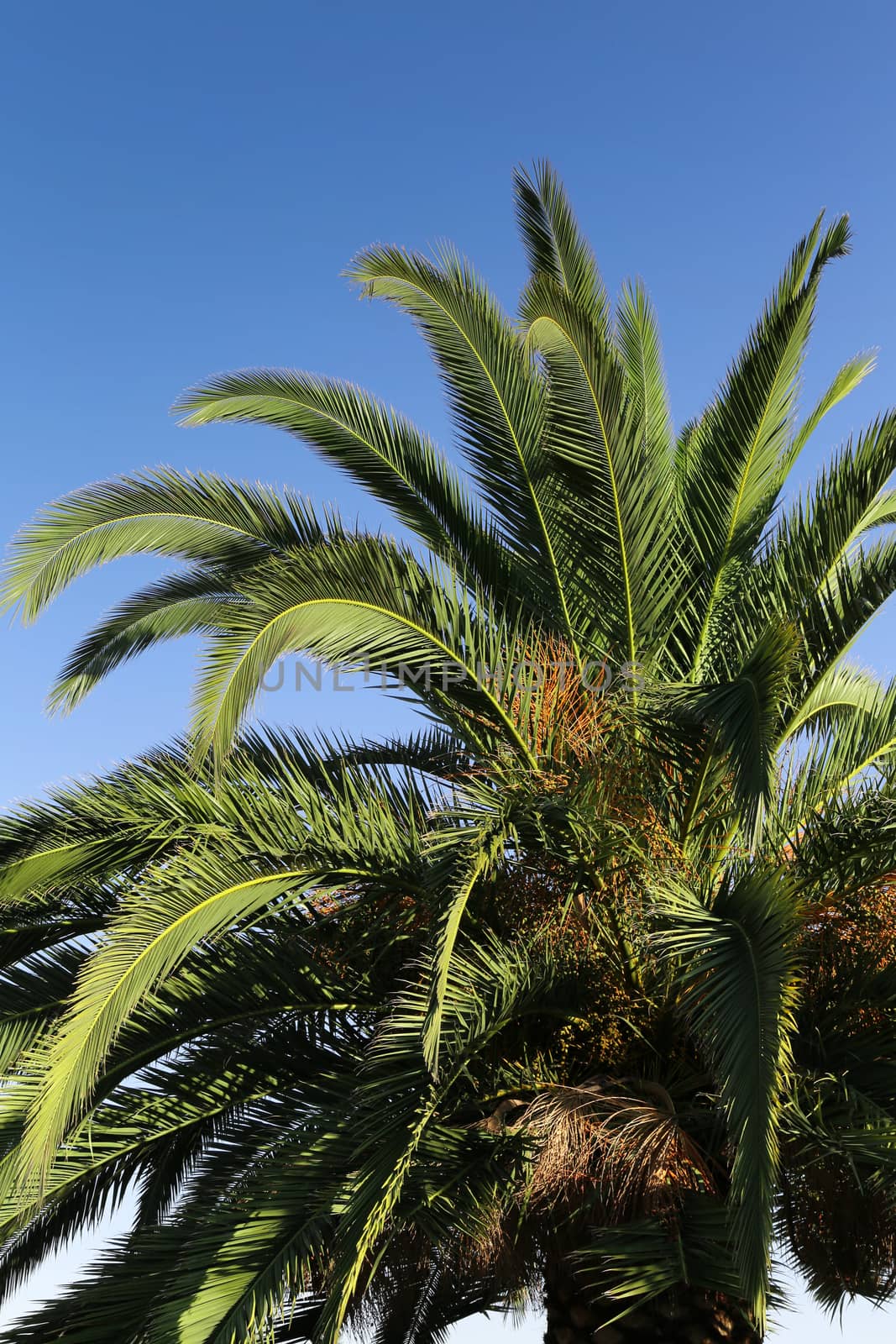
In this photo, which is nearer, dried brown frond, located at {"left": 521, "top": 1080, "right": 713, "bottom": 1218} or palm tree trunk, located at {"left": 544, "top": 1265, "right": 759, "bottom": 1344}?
dried brown frond, located at {"left": 521, "top": 1080, "right": 713, "bottom": 1218}

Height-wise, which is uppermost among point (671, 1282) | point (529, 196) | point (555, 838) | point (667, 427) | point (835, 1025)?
point (529, 196)

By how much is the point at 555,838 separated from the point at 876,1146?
2049 millimetres

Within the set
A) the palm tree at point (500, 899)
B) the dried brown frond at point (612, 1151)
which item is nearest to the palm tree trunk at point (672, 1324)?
the palm tree at point (500, 899)

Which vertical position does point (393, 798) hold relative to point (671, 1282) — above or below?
above

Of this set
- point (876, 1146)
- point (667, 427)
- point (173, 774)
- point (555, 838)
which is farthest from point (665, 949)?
point (667, 427)

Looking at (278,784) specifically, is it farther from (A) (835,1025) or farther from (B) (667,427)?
(B) (667,427)

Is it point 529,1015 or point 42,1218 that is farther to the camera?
point 42,1218

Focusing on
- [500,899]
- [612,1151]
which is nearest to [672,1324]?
[612,1151]

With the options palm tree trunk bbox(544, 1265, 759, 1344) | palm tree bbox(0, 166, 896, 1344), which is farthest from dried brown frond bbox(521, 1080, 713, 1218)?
palm tree trunk bbox(544, 1265, 759, 1344)

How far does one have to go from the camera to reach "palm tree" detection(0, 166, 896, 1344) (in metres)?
5.74

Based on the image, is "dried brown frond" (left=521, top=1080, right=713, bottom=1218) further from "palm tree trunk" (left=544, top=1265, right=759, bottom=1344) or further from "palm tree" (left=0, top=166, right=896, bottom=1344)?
"palm tree trunk" (left=544, top=1265, right=759, bottom=1344)

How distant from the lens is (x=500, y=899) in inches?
266

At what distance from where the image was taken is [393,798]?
281 inches

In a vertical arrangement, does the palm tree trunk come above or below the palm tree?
below
